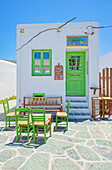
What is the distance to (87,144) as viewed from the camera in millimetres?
3500

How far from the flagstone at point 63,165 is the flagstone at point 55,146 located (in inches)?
13.9

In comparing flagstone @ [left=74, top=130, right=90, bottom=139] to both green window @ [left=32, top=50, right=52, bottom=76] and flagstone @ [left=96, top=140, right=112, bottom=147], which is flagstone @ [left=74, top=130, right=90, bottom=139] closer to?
flagstone @ [left=96, top=140, right=112, bottom=147]

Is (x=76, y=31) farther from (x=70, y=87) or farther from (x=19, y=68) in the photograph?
(x=19, y=68)

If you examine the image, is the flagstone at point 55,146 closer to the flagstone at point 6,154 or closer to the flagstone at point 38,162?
the flagstone at point 38,162

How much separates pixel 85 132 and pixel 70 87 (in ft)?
10.7

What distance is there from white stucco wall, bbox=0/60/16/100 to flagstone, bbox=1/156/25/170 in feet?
29.6

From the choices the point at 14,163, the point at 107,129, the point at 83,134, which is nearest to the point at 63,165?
the point at 14,163

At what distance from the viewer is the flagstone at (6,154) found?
9.30ft

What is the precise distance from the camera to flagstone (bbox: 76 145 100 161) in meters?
2.84

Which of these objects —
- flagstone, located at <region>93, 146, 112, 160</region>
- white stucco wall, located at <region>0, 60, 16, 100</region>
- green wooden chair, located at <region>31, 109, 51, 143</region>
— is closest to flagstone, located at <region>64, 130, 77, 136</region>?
green wooden chair, located at <region>31, 109, 51, 143</region>

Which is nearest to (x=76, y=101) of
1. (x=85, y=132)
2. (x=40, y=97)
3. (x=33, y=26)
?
(x=40, y=97)

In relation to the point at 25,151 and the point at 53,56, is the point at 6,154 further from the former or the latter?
the point at 53,56

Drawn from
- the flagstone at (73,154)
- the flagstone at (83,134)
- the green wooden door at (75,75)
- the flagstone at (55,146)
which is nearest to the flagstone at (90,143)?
the flagstone at (83,134)

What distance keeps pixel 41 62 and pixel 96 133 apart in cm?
443
